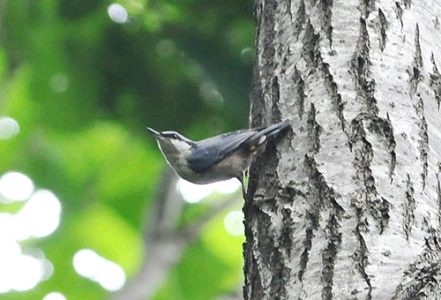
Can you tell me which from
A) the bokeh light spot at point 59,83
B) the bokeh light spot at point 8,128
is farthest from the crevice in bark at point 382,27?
the bokeh light spot at point 8,128

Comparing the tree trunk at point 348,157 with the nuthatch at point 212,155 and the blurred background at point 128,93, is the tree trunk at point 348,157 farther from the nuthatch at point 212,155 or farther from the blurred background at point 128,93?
the blurred background at point 128,93

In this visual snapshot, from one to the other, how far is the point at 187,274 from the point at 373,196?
4083 millimetres

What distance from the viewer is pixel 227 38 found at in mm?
3984

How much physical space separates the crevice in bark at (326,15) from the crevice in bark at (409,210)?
0.59 metres

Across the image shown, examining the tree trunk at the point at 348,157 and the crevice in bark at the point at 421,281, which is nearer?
the crevice in bark at the point at 421,281

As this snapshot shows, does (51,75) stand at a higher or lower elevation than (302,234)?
higher

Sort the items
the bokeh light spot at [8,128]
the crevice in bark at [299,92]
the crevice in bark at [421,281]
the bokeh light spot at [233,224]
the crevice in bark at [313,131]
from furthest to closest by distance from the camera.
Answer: the bokeh light spot at [233,224], the bokeh light spot at [8,128], the crevice in bark at [299,92], the crevice in bark at [313,131], the crevice in bark at [421,281]

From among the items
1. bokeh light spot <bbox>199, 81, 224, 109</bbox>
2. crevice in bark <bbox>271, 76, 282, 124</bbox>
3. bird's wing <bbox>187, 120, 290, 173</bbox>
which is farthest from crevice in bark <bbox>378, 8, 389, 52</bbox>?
bokeh light spot <bbox>199, 81, 224, 109</bbox>

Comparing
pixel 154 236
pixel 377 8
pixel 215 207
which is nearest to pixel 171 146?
pixel 377 8

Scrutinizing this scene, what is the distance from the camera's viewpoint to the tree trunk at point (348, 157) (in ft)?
6.76

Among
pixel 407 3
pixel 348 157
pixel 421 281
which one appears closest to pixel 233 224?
pixel 407 3

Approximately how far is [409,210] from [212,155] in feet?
3.23

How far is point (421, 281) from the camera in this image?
195cm

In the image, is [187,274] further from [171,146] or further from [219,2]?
[171,146]
